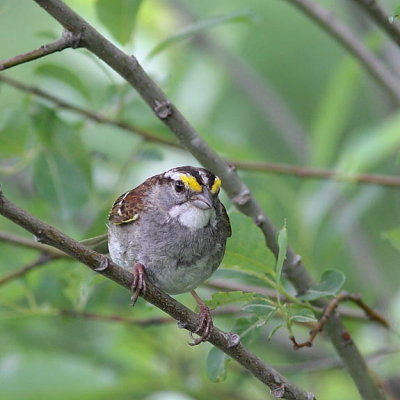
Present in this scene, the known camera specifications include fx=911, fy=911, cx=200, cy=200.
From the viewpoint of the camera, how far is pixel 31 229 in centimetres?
232

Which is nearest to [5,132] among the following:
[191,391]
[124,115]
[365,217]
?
[124,115]

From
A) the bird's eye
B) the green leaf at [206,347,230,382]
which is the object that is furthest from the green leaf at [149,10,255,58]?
the green leaf at [206,347,230,382]

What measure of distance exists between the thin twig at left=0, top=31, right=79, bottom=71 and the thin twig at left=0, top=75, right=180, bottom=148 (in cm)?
79

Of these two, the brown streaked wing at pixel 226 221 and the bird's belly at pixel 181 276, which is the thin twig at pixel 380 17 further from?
the bird's belly at pixel 181 276

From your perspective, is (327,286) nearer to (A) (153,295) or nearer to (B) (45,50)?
(A) (153,295)

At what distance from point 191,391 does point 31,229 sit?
6.56 ft

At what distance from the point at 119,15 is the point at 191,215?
0.87 meters

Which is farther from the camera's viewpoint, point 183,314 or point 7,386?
point 7,386

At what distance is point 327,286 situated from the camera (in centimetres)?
312

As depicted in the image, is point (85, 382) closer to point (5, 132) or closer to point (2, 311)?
point (2, 311)

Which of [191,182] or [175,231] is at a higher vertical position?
[191,182]

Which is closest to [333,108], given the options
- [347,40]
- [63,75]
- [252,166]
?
[347,40]

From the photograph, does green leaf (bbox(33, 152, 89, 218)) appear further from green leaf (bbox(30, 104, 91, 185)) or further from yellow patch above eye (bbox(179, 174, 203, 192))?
yellow patch above eye (bbox(179, 174, 203, 192))

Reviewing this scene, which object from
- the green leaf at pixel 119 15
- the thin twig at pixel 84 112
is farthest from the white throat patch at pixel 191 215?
the green leaf at pixel 119 15
